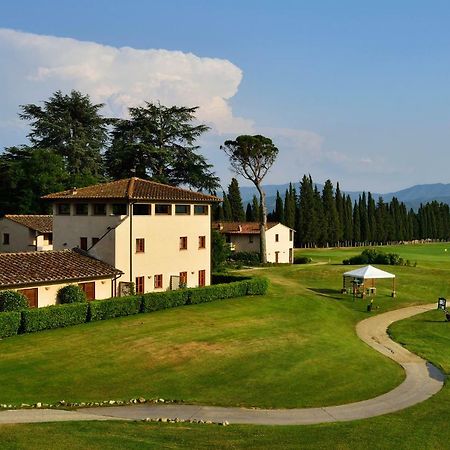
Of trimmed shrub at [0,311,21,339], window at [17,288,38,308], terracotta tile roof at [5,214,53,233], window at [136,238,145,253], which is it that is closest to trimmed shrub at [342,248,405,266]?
terracotta tile roof at [5,214,53,233]

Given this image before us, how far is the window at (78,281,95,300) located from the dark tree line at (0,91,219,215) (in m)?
30.3

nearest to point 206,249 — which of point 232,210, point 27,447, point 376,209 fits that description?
point 27,447

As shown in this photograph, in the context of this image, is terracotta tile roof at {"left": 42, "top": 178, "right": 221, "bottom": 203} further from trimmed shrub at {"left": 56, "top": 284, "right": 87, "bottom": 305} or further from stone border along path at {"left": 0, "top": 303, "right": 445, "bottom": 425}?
stone border along path at {"left": 0, "top": 303, "right": 445, "bottom": 425}

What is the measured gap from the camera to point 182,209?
5038 centimetres

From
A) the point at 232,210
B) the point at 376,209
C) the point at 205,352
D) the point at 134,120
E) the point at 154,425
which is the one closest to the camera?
the point at 154,425

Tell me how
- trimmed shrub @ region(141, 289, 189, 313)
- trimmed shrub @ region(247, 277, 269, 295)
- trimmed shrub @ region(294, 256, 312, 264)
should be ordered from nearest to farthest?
trimmed shrub @ region(141, 289, 189, 313) → trimmed shrub @ region(247, 277, 269, 295) → trimmed shrub @ region(294, 256, 312, 264)

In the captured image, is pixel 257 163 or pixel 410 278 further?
pixel 257 163

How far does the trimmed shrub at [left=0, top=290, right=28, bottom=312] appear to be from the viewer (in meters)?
34.5

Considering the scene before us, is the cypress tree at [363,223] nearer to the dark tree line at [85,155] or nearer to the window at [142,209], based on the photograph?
the dark tree line at [85,155]

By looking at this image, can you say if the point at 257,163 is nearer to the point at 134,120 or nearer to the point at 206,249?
the point at 134,120

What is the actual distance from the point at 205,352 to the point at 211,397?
687 centimetres

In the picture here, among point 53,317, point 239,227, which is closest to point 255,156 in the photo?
point 239,227

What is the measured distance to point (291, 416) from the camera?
22266 mm

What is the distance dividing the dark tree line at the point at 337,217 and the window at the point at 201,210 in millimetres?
60247
